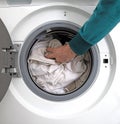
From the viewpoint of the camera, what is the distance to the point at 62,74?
128 centimetres

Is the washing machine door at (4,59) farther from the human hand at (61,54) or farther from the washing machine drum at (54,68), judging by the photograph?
the human hand at (61,54)

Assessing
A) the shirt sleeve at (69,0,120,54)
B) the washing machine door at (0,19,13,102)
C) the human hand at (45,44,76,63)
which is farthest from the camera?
the human hand at (45,44,76,63)

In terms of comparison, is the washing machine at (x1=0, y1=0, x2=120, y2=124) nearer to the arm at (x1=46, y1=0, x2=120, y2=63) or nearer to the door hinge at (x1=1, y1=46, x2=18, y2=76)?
the door hinge at (x1=1, y1=46, x2=18, y2=76)

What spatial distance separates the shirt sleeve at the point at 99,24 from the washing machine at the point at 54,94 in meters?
0.12

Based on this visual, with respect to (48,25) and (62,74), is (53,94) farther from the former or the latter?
(48,25)

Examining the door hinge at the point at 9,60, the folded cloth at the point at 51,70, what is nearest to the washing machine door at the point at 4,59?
the door hinge at the point at 9,60

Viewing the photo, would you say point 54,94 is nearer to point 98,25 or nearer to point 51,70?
point 51,70

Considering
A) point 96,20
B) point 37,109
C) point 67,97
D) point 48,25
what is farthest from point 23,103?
point 96,20

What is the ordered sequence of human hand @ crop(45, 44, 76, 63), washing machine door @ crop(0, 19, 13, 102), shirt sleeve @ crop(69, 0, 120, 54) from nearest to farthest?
shirt sleeve @ crop(69, 0, 120, 54) → washing machine door @ crop(0, 19, 13, 102) → human hand @ crop(45, 44, 76, 63)

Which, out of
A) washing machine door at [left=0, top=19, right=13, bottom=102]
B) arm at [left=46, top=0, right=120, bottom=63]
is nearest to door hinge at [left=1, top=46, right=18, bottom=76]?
washing machine door at [left=0, top=19, right=13, bottom=102]

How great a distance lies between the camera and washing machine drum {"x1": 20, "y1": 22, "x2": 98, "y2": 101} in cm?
118

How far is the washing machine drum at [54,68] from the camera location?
3.87 ft

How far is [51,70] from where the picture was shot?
4.13 feet

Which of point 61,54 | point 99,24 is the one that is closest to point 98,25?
point 99,24
